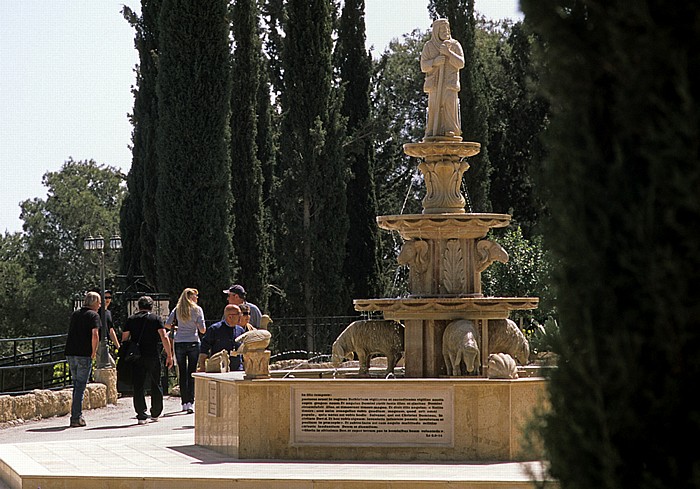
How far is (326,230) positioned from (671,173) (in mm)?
28426

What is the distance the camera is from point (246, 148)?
1238 inches

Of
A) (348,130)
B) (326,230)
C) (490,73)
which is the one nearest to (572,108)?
(326,230)

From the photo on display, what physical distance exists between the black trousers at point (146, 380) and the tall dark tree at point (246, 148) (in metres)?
15.2

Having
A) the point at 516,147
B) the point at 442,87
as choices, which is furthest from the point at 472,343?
the point at 516,147

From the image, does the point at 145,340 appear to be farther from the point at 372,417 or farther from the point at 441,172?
the point at 372,417

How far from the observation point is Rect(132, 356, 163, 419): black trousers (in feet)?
50.0

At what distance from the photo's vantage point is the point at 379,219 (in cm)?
1300

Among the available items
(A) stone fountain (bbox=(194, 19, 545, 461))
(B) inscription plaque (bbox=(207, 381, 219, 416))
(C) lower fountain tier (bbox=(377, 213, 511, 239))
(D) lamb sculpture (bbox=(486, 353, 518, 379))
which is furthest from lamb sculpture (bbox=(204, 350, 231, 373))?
(D) lamb sculpture (bbox=(486, 353, 518, 379))

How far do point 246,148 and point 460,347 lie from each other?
20090 mm

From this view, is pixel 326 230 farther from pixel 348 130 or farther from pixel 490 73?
pixel 490 73

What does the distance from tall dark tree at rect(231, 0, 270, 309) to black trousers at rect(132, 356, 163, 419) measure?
49.8 ft

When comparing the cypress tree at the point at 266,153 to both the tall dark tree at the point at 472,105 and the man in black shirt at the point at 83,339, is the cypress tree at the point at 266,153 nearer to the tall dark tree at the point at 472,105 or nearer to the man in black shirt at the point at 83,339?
the tall dark tree at the point at 472,105

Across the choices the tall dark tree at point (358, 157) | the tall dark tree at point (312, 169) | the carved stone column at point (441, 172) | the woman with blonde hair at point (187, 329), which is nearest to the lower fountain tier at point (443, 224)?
the carved stone column at point (441, 172)

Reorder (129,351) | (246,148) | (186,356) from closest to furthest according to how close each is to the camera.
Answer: (129,351)
(186,356)
(246,148)
